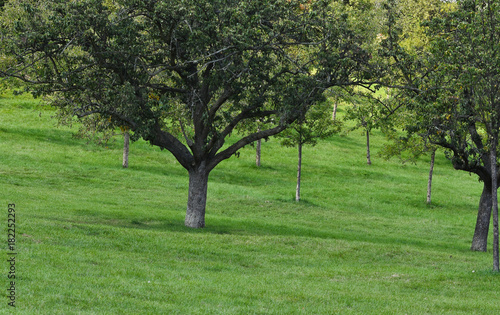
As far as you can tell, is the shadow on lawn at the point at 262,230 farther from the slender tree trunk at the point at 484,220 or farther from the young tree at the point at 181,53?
the young tree at the point at 181,53

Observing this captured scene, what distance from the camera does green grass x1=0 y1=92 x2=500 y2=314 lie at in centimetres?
1398

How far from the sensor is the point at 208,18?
931 inches

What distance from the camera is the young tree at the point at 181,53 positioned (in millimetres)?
22688

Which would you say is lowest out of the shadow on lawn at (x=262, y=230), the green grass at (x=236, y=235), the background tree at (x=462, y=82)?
the shadow on lawn at (x=262, y=230)

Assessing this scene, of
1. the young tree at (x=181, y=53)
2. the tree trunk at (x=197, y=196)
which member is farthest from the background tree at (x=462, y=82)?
the tree trunk at (x=197, y=196)

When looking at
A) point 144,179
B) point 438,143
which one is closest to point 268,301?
point 438,143

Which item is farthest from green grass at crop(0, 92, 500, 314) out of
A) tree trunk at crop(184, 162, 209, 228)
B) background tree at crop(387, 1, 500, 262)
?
background tree at crop(387, 1, 500, 262)

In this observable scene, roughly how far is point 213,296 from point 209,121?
1318cm

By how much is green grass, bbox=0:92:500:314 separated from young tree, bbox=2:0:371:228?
561 cm

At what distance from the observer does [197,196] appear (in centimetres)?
2745

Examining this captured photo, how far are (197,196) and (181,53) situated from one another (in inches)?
274

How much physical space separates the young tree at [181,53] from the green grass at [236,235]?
561 cm

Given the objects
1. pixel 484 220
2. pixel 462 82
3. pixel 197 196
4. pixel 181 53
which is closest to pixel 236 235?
pixel 197 196

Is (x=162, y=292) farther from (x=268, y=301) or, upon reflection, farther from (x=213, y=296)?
(x=268, y=301)
